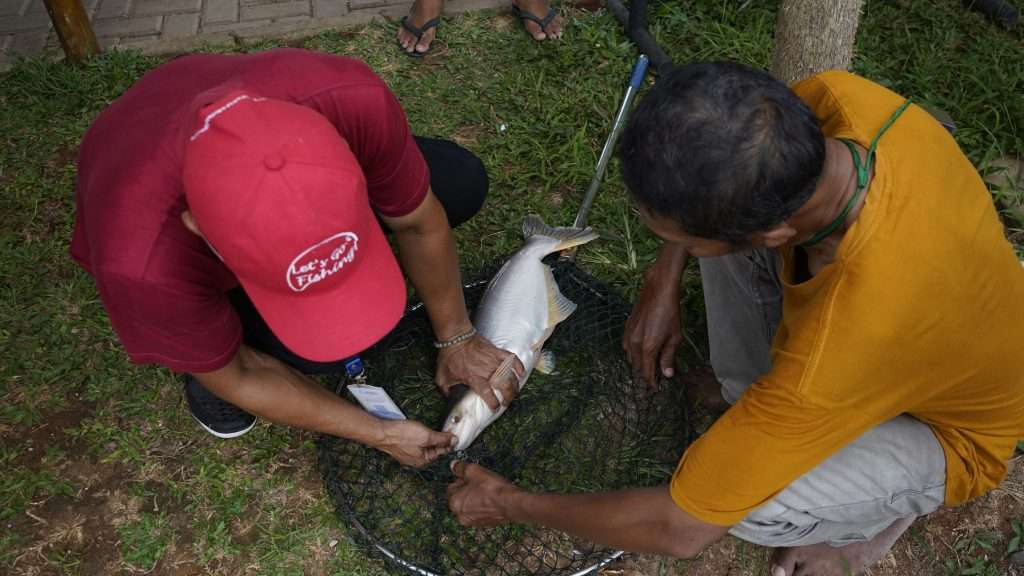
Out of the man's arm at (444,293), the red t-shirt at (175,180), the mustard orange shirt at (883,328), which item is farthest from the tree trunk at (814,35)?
the red t-shirt at (175,180)

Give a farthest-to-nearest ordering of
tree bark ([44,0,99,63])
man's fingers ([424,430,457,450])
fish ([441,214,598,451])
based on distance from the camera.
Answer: tree bark ([44,0,99,63]), fish ([441,214,598,451]), man's fingers ([424,430,457,450])

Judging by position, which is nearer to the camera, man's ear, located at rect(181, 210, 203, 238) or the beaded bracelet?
man's ear, located at rect(181, 210, 203, 238)

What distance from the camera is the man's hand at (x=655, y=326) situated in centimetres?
272

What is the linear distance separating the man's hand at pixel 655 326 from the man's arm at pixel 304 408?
2.38ft

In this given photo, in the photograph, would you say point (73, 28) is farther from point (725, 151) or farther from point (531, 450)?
point (725, 151)

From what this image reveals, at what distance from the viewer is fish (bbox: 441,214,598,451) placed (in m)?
2.65

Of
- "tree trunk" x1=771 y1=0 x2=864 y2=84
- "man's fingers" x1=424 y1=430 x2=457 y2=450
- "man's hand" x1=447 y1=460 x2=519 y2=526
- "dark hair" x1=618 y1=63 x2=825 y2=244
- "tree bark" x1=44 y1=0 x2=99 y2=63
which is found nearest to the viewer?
"dark hair" x1=618 y1=63 x2=825 y2=244

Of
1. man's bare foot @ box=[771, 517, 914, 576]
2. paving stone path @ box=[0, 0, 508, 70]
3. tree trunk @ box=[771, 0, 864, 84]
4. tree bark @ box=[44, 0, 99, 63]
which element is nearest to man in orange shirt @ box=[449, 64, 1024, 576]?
man's bare foot @ box=[771, 517, 914, 576]

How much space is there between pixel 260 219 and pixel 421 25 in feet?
9.89

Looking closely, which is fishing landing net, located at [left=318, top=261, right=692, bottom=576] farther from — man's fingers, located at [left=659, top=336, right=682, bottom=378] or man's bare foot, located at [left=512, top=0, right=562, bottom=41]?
man's bare foot, located at [left=512, top=0, right=562, bottom=41]

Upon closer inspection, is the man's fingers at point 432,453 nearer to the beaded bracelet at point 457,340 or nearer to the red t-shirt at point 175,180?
the beaded bracelet at point 457,340

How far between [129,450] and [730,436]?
217 centimetres

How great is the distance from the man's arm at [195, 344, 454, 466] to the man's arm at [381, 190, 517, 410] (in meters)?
0.25

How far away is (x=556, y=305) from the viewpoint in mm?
2912
